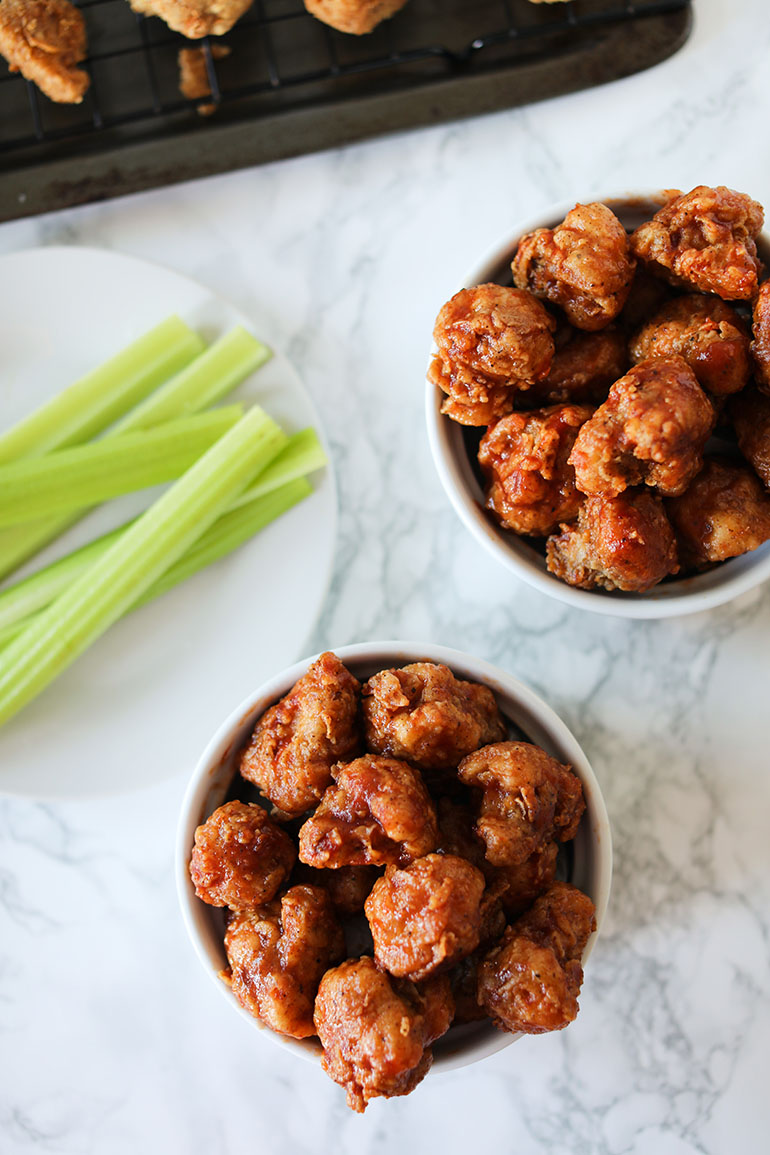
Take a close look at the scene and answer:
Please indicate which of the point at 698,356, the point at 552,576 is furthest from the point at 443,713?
the point at 698,356

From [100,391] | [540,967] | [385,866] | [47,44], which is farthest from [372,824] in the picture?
[47,44]

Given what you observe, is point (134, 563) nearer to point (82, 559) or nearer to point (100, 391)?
point (82, 559)

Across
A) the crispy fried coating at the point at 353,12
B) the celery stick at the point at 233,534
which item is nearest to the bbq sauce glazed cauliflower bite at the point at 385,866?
the celery stick at the point at 233,534

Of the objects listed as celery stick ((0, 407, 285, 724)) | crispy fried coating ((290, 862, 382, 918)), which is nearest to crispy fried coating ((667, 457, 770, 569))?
crispy fried coating ((290, 862, 382, 918))

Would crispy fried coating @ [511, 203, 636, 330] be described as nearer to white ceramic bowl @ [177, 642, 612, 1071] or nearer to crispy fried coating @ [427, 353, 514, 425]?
crispy fried coating @ [427, 353, 514, 425]

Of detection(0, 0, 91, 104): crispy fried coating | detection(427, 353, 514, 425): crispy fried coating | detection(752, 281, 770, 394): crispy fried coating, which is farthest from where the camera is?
detection(0, 0, 91, 104): crispy fried coating

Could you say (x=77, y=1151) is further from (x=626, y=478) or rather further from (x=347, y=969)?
(x=626, y=478)
